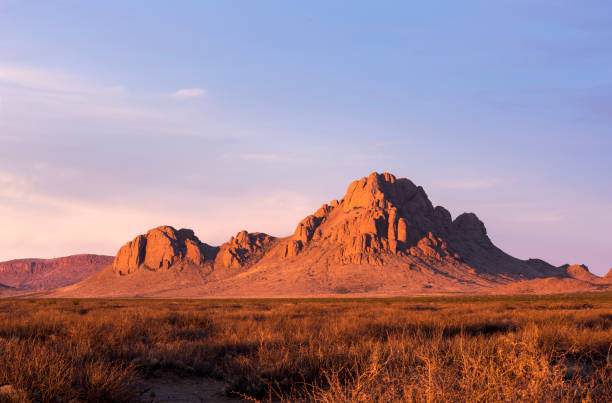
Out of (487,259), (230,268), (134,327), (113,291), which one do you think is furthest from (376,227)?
(134,327)

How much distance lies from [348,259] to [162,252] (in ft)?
253

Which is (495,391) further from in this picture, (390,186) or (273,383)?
(390,186)

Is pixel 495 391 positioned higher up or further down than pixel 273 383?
higher up

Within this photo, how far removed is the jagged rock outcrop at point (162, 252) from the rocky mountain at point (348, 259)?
16.1 inches

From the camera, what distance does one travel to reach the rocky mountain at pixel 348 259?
132250 millimetres

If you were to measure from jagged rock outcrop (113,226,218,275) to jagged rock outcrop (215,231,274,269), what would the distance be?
22.0ft

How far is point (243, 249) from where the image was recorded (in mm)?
182000

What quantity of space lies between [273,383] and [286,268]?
143m

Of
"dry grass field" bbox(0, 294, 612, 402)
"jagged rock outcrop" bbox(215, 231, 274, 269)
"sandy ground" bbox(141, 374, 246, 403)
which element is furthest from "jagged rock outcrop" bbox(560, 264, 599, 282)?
"sandy ground" bbox(141, 374, 246, 403)

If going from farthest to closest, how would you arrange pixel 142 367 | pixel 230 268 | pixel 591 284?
1. pixel 230 268
2. pixel 591 284
3. pixel 142 367

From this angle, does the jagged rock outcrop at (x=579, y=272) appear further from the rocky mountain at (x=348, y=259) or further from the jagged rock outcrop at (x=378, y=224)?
the jagged rock outcrop at (x=378, y=224)

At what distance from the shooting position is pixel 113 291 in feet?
505

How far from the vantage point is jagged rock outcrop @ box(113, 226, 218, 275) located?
578 ft

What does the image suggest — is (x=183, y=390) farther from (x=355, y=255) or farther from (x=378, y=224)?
(x=378, y=224)
